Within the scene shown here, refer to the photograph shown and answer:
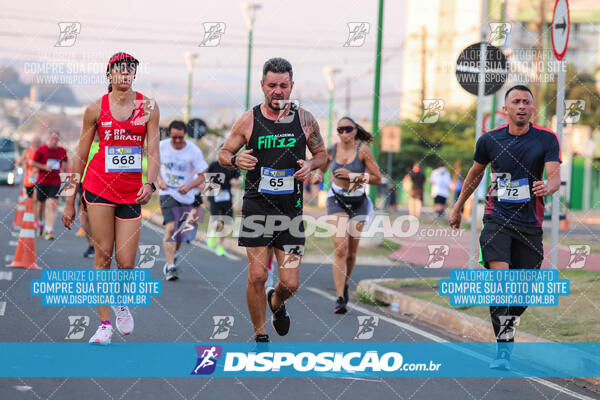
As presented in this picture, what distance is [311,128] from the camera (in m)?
6.71

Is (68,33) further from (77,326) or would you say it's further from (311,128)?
(311,128)

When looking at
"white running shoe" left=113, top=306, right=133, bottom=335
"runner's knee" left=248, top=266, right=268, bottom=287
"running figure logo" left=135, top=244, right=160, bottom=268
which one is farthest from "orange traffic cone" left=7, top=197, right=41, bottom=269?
"runner's knee" left=248, top=266, right=268, bottom=287

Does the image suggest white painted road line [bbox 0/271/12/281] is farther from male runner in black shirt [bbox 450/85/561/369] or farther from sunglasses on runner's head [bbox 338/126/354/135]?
male runner in black shirt [bbox 450/85/561/369]

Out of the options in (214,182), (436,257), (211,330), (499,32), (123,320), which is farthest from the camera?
(214,182)

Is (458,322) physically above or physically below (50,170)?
below

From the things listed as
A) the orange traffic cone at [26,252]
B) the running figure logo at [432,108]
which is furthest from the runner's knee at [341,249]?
the orange traffic cone at [26,252]

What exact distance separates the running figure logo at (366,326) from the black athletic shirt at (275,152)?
1.96 meters

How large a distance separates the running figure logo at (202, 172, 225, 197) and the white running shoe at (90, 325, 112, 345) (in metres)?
7.67

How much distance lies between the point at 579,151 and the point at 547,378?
160ft

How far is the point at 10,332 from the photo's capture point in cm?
733

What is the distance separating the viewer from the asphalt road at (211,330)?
5.70 m

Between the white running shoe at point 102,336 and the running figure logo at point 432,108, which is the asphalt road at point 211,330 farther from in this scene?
the running figure logo at point 432,108

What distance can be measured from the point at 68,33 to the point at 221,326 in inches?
154

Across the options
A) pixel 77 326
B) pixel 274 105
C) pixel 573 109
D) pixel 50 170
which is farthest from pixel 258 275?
pixel 50 170
